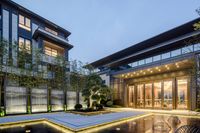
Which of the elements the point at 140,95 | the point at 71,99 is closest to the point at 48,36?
the point at 71,99

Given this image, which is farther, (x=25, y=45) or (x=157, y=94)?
(x=157, y=94)

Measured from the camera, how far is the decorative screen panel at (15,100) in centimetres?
1712

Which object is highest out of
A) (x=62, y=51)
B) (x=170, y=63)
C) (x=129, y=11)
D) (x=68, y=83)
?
(x=129, y=11)

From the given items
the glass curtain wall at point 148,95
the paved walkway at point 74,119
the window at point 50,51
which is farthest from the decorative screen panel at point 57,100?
the glass curtain wall at point 148,95

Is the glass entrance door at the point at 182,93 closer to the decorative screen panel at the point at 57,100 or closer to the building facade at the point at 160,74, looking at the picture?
the building facade at the point at 160,74

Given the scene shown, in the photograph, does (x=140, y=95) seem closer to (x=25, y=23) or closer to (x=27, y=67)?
(x=27, y=67)

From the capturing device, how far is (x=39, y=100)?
1988 centimetres

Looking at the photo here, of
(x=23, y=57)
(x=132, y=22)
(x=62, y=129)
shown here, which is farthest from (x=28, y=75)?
(x=132, y=22)

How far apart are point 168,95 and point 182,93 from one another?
1826 millimetres

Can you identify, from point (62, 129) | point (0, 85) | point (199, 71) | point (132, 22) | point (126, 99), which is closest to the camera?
point (199, 71)

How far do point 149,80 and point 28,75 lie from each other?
1488 cm

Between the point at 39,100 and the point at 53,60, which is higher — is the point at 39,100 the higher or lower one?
the lower one

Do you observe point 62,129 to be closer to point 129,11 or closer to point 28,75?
point 28,75

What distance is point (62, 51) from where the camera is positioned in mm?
28656
